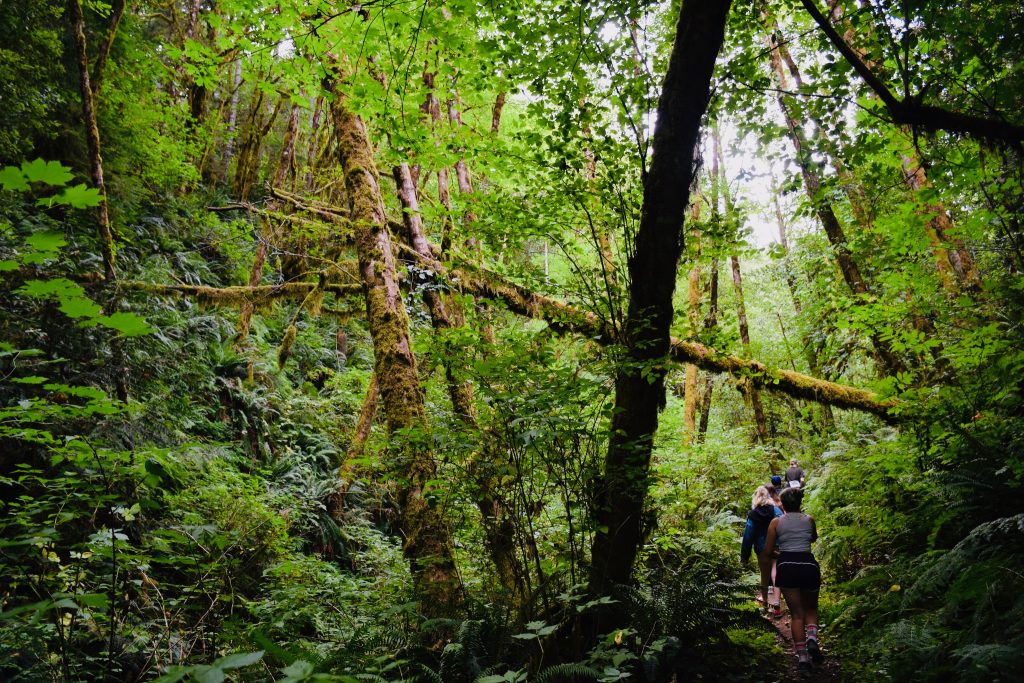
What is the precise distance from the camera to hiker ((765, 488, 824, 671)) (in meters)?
5.03

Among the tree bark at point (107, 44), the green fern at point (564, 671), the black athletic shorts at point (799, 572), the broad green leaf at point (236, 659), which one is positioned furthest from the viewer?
the tree bark at point (107, 44)

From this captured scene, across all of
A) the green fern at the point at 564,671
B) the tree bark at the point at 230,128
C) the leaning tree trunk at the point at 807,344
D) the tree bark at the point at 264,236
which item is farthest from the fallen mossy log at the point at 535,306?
the tree bark at the point at 230,128

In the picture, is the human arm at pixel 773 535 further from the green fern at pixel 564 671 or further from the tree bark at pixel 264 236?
the tree bark at pixel 264 236

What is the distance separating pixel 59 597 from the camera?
7.36ft

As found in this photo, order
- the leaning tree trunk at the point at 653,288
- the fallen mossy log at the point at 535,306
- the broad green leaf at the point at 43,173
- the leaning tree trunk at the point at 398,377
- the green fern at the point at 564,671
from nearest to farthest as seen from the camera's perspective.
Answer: the broad green leaf at the point at 43,173
the green fern at the point at 564,671
the leaning tree trunk at the point at 653,288
the leaning tree trunk at the point at 398,377
the fallen mossy log at the point at 535,306

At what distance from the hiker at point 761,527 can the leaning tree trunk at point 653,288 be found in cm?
361

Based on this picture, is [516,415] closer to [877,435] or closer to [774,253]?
[774,253]

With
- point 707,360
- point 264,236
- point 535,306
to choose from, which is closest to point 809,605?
point 707,360

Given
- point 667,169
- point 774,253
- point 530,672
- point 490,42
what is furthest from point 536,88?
point 530,672

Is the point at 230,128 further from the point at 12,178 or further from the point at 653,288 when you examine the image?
the point at 12,178

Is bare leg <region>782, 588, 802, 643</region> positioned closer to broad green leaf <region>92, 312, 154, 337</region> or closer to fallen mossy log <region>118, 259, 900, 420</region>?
fallen mossy log <region>118, 259, 900, 420</region>

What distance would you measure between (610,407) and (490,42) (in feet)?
12.1

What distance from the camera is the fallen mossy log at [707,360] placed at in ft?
22.2

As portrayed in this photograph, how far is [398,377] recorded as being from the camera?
5586 millimetres
